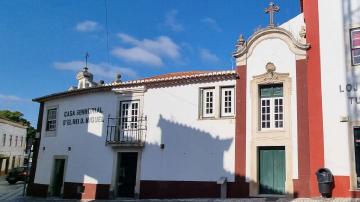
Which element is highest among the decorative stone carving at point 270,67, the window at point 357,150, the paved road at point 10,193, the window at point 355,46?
the window at point 355,46

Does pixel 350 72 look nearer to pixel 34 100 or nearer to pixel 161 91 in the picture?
pixel 161 91

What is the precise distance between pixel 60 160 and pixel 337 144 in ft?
41.7

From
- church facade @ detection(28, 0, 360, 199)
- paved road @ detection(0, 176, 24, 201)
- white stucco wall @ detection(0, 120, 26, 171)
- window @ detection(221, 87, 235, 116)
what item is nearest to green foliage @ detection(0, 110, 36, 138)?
white stucco wall @ detection(0, 120, 26, 171)

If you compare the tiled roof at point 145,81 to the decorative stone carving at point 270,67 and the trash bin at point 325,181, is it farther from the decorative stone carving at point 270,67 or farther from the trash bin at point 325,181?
the trash bin at point 325,181

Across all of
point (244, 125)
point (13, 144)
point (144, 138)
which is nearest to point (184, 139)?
point (144, 138)

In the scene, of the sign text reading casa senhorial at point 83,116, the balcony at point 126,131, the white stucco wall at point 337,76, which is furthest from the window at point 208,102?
the sign text reading casa senhorial at point 83,116

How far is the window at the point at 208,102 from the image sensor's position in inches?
623

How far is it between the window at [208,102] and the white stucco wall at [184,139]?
24 centimetres

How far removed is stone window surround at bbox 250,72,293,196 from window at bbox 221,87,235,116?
0.93m

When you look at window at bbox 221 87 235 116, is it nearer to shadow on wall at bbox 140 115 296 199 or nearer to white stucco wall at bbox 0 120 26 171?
shadow on wall at bbox 140 115 296 199

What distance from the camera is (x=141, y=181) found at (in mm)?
16391

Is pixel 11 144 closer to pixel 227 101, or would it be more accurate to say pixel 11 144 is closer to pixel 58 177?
pixel 58 177

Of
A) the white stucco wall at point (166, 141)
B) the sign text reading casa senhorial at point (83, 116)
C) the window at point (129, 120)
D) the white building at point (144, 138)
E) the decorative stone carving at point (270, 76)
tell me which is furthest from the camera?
the sign text reading casa senhorial at point (83, 116)

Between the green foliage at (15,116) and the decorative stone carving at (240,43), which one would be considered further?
the green foliage at (15,116)
